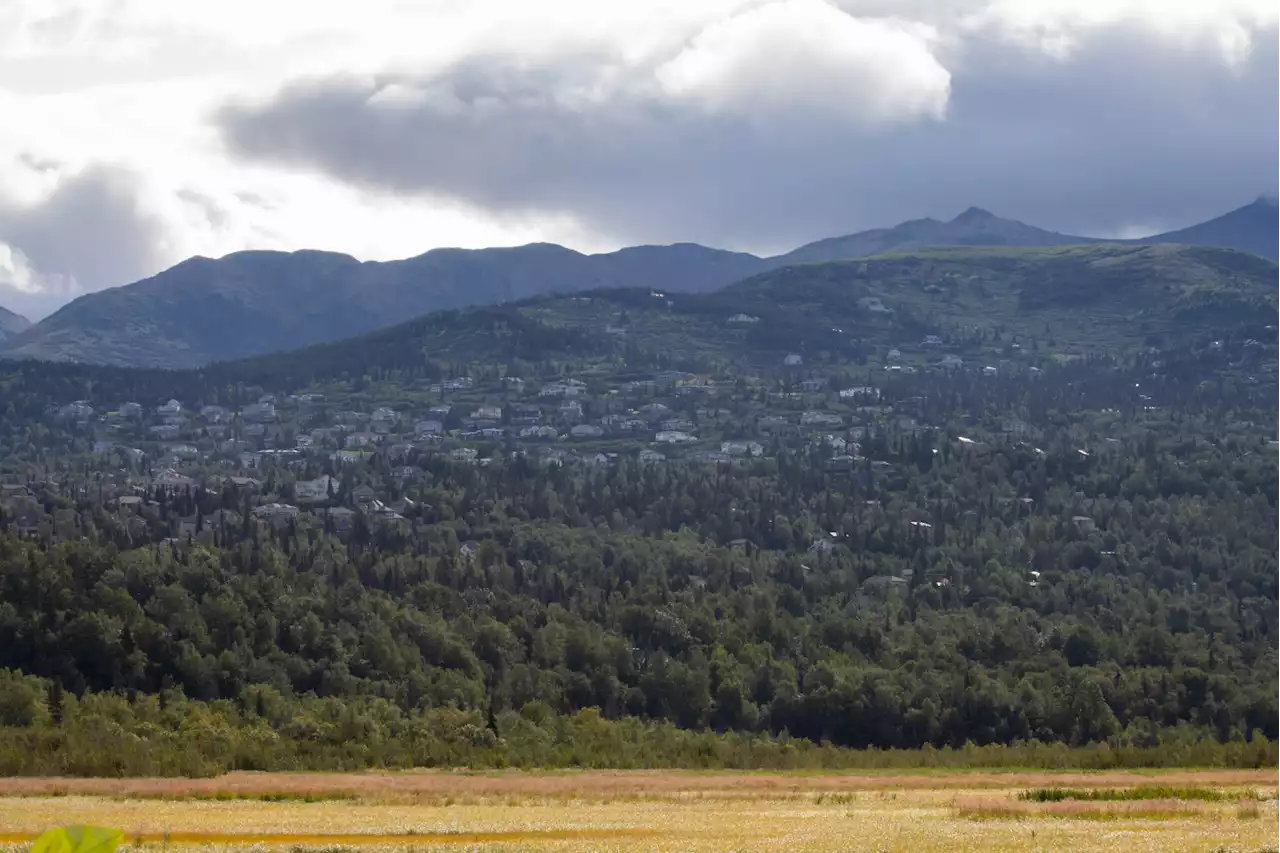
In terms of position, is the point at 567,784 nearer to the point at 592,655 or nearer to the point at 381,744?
the point at 381,744

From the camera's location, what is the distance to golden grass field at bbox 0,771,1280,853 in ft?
125

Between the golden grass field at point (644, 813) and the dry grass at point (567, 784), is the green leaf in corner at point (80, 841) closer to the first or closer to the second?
the golden grass field at point (644, 813)

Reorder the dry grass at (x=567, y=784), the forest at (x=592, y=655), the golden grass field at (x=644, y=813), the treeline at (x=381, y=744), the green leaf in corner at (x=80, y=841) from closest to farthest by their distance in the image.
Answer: the green leaf in corner at (x=80, y=841) → the golden grass field at (x=644, y=813) → the dry grass at (x=567, y=784) → the treeline at (x=381, y=744) → the forest at (x=592, y=655)

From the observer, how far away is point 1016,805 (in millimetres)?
50344

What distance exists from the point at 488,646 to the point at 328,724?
119 feet

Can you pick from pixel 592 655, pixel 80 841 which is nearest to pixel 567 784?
pixel 80 841

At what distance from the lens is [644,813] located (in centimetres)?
4959

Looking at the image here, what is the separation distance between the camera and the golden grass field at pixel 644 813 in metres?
38.0

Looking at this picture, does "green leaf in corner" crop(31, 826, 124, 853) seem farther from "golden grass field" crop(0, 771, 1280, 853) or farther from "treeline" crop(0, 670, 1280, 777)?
"treeline" crop(0, 670, 1280, 777)

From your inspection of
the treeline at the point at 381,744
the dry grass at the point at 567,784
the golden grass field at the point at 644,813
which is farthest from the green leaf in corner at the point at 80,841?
the treeline at the point at 381,744

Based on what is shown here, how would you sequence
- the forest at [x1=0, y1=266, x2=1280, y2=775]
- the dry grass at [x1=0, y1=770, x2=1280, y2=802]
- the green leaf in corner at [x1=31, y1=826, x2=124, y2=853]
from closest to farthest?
the green leaf in corner at [x1=31, y1=826, x2=124, y2=853] < the dry grass at [x1=0, y1=770, x2=1280, y2=802] < the forest at [x1=0, y1=266, x2=1280, y2=775]

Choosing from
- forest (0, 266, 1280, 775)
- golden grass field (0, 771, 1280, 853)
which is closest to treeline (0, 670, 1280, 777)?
forest (0, 266, 1280, 775)

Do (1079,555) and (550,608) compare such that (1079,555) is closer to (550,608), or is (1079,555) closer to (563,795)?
(550,608)

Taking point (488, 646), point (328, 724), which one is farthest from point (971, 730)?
point (328, 724)
